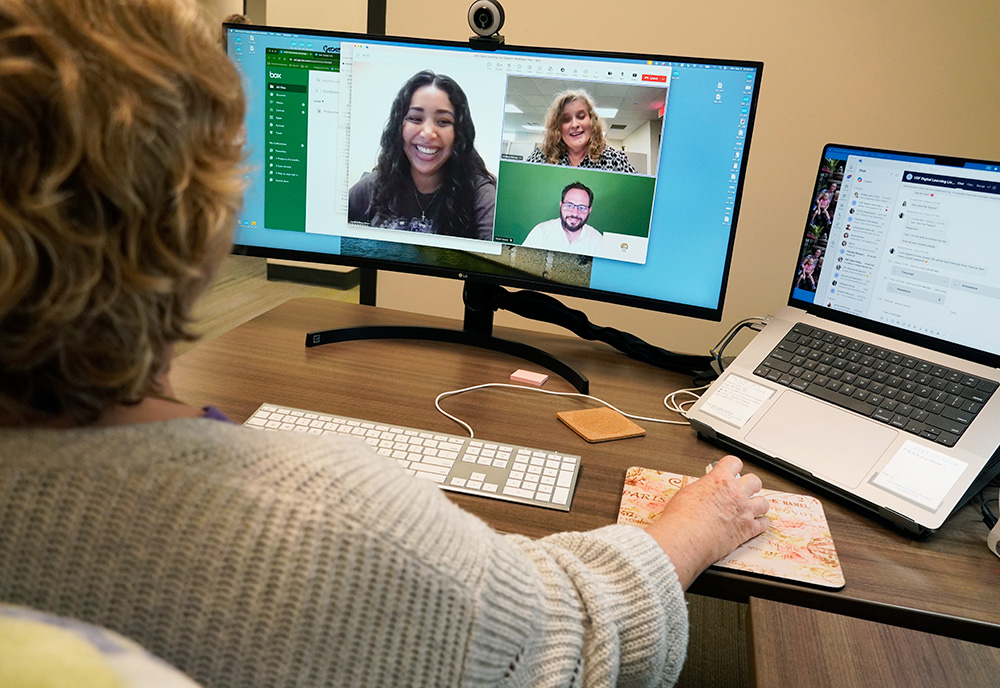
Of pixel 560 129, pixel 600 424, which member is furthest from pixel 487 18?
pixel 600 424

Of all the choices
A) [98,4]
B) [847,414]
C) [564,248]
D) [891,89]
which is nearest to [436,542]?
[98,4]

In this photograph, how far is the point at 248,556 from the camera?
502 millimetres

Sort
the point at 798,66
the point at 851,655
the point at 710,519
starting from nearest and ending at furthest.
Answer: the point at 851,655
the point at 710,519
the point at 798,66

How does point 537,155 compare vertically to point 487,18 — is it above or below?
below

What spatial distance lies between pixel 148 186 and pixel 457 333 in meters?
1.02

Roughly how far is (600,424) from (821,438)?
30 cm

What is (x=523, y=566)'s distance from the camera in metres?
0.64

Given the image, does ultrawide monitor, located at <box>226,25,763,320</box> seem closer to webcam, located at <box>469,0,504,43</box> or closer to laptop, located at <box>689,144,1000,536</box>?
webcam, located at <box>469,0,504,43</box>

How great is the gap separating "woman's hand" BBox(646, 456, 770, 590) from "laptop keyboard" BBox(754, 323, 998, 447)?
218mm

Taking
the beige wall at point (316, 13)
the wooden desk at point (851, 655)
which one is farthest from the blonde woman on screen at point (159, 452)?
the beige wall at point (316, 13)

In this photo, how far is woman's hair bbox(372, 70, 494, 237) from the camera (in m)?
1.30

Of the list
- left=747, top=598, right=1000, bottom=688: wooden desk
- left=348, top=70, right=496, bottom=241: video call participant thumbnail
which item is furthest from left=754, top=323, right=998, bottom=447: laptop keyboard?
left=348, top=70, right=496, bottom=241: video call participant thumbnail

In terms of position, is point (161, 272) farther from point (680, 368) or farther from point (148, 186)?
point (680, 368)

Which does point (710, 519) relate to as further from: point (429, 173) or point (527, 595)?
point (429, 173)
